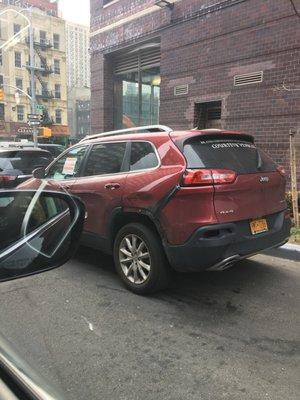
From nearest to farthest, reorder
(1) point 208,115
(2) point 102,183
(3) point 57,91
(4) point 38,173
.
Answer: (2) point 102,183
(4) point 38,173
(1) point 208,115
(3) point 57,91

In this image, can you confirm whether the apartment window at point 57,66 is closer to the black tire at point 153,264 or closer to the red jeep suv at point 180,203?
the red jeep suv at point 180,203

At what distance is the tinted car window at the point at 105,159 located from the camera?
4.88 m

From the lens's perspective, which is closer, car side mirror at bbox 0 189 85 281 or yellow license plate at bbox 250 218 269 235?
car side mirror at bbox 0 189 85 281

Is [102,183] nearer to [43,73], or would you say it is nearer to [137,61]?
[137,61]

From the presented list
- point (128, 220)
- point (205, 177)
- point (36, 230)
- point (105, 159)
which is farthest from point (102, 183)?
point (36, 230)

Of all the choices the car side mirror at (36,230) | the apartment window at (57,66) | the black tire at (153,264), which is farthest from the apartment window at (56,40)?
the car side mirror at (36,230)

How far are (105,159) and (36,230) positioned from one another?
3.27 metres

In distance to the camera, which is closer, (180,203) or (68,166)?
(180,203)

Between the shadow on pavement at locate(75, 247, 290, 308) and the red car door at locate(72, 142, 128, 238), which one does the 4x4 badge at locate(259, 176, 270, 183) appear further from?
the red car door at locate(72, 142, 128, 238)

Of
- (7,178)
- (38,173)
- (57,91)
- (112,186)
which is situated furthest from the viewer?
(57,91)

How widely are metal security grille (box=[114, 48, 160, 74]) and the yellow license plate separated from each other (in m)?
8.38

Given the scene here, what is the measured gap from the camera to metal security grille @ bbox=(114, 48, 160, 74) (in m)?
11.8

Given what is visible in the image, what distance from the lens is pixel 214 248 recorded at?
381cm

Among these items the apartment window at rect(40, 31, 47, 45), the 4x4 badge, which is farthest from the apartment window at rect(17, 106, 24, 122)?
the 4x4 badge
